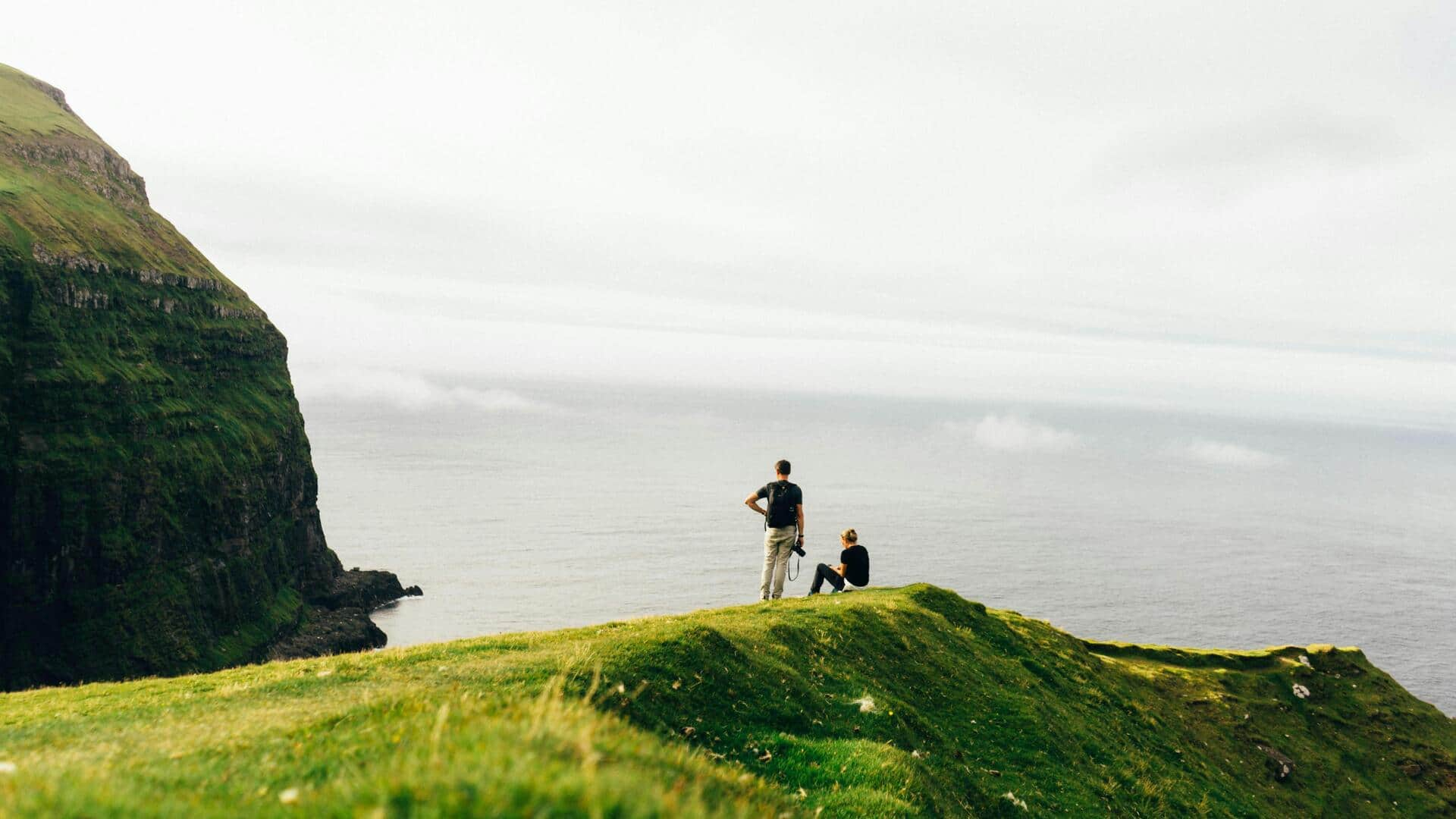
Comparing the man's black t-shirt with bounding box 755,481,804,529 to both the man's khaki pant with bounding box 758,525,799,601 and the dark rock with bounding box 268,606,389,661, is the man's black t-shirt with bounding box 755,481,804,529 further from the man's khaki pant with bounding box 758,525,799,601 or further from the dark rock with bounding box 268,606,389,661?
the dark rock with bounding box 268,606,389,661

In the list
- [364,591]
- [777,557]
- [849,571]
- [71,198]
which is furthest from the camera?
[364,591]

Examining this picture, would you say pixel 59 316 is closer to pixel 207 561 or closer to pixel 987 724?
pixel 207 561

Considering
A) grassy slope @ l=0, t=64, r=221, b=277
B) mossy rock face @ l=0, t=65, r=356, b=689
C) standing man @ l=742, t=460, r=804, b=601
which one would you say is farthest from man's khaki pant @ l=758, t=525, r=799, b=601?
grassy slope @ l=0, t=64, r=221, b=277

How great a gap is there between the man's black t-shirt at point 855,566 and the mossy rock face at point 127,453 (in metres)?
110

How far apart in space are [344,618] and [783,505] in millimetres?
129600

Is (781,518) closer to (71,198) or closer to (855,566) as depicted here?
(855,566)

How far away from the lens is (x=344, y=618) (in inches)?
5138

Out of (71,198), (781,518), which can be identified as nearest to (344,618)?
(71,198)

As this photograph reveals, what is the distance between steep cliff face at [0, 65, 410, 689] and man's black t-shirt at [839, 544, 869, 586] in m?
109

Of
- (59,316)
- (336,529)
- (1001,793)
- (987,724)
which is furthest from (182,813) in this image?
(336,529)

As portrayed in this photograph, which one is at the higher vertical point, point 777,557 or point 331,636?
point 777,557

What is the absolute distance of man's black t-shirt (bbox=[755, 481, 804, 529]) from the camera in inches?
1069

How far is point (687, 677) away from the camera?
15.6 m

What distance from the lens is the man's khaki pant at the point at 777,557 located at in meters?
27.7
